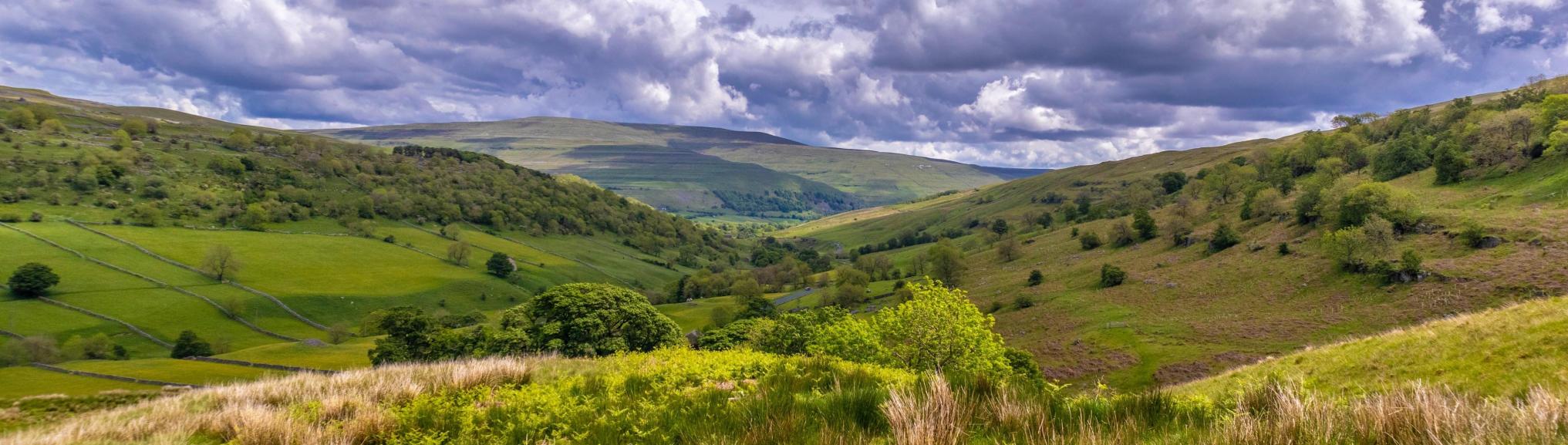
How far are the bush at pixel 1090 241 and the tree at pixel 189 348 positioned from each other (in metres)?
157

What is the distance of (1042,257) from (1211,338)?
7066cm

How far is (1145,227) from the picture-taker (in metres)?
119

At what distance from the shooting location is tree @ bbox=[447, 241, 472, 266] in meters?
178

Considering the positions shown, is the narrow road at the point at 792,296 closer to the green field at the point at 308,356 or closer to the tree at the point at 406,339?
the green field at the point at 308,356

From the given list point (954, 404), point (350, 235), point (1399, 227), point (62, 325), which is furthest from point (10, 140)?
point (1399, 227)

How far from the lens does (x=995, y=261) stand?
145625 mm

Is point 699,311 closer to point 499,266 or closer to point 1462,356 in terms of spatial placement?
point 499,266

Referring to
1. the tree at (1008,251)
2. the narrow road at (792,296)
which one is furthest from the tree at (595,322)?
the tree at (1008,251)

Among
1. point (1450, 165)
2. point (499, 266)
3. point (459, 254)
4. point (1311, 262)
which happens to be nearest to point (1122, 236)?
point (1450, 165)

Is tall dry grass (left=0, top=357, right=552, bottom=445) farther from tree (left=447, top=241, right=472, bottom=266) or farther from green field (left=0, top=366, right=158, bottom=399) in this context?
tree (left=447, top=241, right=472, bottom=266)

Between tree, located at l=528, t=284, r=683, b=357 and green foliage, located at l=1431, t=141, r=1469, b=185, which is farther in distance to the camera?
green foliage, located at l=1431, t=141, r=1469, b=185

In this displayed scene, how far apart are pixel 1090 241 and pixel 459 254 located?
536 feet

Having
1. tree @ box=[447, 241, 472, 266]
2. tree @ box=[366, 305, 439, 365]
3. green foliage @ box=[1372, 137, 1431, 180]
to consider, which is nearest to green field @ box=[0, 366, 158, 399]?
tree @ box=[366, 305, 439, 365]

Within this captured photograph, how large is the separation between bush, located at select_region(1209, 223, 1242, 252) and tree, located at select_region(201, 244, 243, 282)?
18903cm
